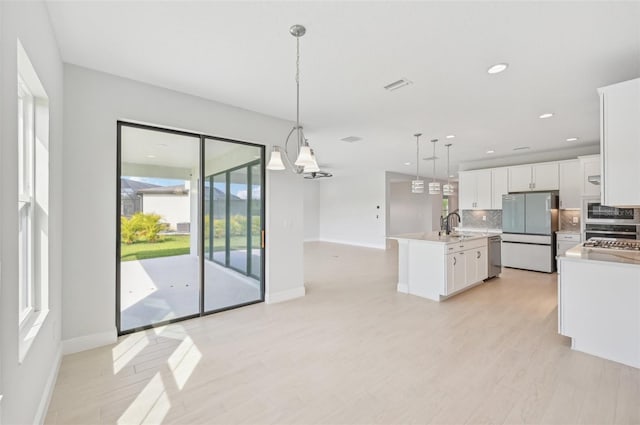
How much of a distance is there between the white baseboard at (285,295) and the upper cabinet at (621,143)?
3.72 metres

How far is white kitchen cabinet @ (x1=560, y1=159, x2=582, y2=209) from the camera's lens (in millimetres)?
5828

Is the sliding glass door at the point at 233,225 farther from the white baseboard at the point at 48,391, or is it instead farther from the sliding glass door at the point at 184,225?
the white baseboard at the point at 48,391

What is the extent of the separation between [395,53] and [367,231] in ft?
27.2

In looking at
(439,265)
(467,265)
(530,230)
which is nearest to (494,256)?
(467,265)

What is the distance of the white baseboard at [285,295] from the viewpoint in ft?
13.4

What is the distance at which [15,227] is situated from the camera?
1409 mm

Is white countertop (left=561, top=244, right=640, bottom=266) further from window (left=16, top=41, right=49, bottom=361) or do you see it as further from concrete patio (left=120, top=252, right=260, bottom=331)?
window (left=16, top=41, right=49, bottom=361)

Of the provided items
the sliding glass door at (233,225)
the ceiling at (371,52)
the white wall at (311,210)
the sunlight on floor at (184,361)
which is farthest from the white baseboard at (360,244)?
the sunlight on floor at (184,361)

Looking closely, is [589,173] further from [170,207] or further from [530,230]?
[170,207]

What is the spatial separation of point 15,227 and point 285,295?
3.21 m

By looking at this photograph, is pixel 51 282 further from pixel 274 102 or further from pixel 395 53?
pixel 395 53

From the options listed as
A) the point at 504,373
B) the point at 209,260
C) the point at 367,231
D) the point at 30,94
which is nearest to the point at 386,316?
the point at 504,373

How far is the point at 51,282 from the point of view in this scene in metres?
2.21

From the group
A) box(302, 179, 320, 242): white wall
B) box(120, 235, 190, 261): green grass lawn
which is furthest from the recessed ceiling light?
box(302, 179, 320, 242): white wall
